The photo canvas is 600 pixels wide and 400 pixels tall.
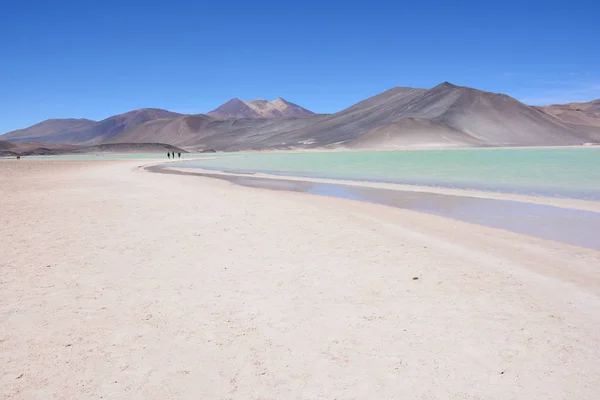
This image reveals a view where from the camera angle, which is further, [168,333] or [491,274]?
[491,274]

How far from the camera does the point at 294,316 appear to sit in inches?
191

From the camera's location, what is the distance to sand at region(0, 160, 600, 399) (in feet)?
11.8

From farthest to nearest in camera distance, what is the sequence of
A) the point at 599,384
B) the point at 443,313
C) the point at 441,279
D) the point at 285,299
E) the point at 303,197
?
the point at 303,197, the point at 441,279, the point at 285,299, the point at 443,313, the point at 599,384

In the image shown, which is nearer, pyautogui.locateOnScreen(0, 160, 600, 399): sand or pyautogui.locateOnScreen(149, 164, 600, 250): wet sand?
pyautogui.locateOnScreen(0, 160, 600, 399): sand

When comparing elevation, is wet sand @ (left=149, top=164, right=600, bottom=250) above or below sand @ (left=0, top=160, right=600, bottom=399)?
below

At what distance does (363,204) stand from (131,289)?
33.1 ft

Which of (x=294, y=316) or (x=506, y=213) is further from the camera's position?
(x=506, y=213)

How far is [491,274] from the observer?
648cm

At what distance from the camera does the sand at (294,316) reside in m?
3.60

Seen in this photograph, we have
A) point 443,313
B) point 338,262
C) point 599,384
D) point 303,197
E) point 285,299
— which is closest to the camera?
point 599,384

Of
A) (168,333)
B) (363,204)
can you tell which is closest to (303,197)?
(363,204)

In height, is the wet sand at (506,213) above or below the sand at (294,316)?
below

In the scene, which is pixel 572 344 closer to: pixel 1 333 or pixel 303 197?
pixel 1 333

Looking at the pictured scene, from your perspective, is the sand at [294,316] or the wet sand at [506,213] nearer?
the sand at [294,316]
